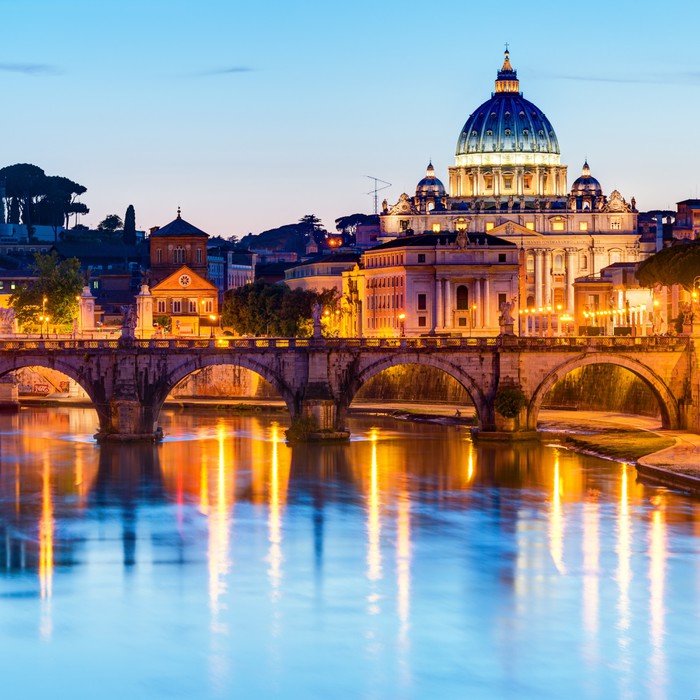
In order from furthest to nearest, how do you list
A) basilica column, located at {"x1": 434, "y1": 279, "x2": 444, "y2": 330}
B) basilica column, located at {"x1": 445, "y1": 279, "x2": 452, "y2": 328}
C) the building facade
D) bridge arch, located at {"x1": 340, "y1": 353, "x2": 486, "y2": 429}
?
basilica column, located at {"x1": 434, "y1": 279, "x2": 444, "y2": 330} → basilica column, located at {"x1": 445, "y1": 279, "x2": 452, "y2": 328} → the building facade → bridge arch, located at {"x1": 340, "y1": 353, "x2": 486, "y2": 429}

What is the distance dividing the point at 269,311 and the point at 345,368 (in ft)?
214

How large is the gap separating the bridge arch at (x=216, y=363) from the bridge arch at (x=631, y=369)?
12.7 meters

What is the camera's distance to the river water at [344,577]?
1720 inches

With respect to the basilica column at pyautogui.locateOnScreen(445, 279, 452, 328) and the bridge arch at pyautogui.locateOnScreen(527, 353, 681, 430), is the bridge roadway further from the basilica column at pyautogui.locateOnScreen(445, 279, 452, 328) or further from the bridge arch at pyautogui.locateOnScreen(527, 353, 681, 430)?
the basilica column at pyautogui.locateOnScreen(445, 279, 452, 328)

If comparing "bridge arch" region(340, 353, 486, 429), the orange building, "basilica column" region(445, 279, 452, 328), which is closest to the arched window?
"basilica column" region(445, 279, 452, 328)

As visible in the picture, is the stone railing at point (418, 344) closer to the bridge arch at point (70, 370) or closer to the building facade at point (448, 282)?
the bridge arch at point (70, 370)

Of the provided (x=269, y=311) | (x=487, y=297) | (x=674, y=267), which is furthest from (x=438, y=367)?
(x=487, y=297)

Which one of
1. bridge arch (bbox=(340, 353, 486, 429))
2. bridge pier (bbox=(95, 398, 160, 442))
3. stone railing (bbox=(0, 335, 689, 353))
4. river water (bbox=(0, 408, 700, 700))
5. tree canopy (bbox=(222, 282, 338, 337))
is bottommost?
river water (bbox=(0, 408, 700, 700))

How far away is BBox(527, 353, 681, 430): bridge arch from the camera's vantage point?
88.1 m

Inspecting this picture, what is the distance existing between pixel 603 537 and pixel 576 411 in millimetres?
43283

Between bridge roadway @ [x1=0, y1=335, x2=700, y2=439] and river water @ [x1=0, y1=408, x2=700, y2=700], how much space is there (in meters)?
4.52

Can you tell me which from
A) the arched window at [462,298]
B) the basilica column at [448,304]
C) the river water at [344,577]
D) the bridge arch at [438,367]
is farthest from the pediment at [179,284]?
the river water at [344,577]

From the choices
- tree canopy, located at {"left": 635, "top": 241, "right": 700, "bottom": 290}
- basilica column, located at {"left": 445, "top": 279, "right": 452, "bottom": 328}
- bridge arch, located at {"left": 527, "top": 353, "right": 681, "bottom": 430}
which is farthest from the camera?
basilica column, located at {"left": 445, "top": 279, "right": 452, "bottom": 328}

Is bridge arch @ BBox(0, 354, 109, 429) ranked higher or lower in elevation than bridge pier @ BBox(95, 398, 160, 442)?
higher
